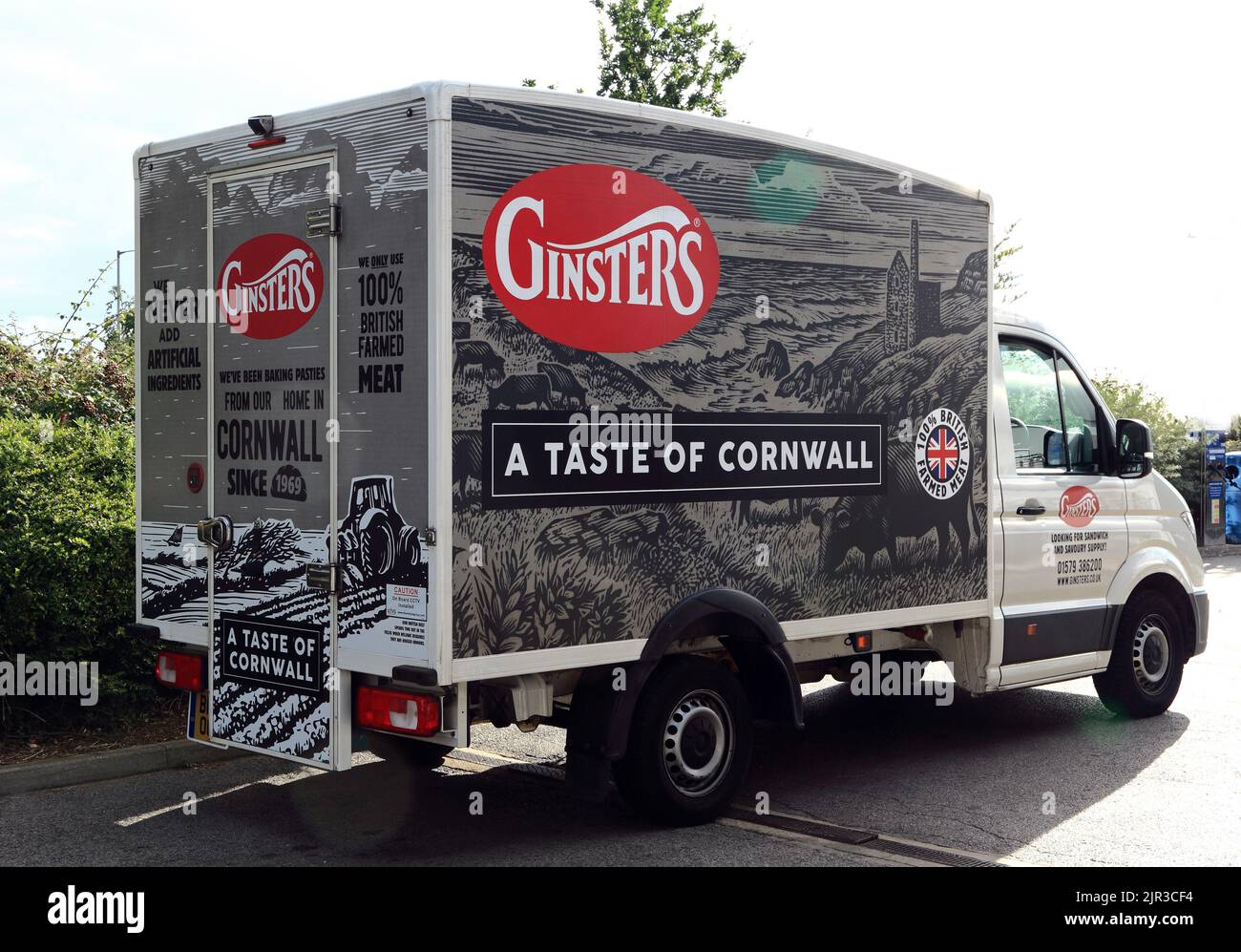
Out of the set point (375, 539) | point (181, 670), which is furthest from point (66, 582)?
point (375, 539)

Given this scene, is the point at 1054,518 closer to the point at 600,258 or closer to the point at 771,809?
the point at 771,809

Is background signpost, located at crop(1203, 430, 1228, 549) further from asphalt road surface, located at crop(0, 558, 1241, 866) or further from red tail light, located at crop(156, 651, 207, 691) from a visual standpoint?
red tail light, located at crop(156, 651, 207, 691)

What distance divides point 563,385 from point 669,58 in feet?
44.8

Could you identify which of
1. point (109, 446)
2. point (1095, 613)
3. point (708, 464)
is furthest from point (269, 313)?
point (1095, 613)

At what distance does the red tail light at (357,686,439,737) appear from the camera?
505 centimetres

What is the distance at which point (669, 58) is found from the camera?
58.7 feet

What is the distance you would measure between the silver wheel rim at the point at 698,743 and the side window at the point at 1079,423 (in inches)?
126

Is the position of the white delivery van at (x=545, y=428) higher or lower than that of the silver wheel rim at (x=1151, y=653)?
higher

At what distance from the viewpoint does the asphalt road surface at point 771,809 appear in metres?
5.61

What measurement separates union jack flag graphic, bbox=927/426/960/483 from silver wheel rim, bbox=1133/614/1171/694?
220cm

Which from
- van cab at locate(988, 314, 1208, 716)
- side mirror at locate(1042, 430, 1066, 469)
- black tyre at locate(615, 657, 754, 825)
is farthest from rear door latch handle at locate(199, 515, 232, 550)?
side mirror at locate(1042, 430, 1066, 469)

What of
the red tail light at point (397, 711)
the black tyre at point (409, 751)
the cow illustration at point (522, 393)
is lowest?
the black tyre at point (409, 751)

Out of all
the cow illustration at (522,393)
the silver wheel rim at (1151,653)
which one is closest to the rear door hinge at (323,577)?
the cow illustration at (522,393)

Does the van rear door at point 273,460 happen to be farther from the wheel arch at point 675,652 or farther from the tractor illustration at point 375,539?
the wheel arch at point 675,652
